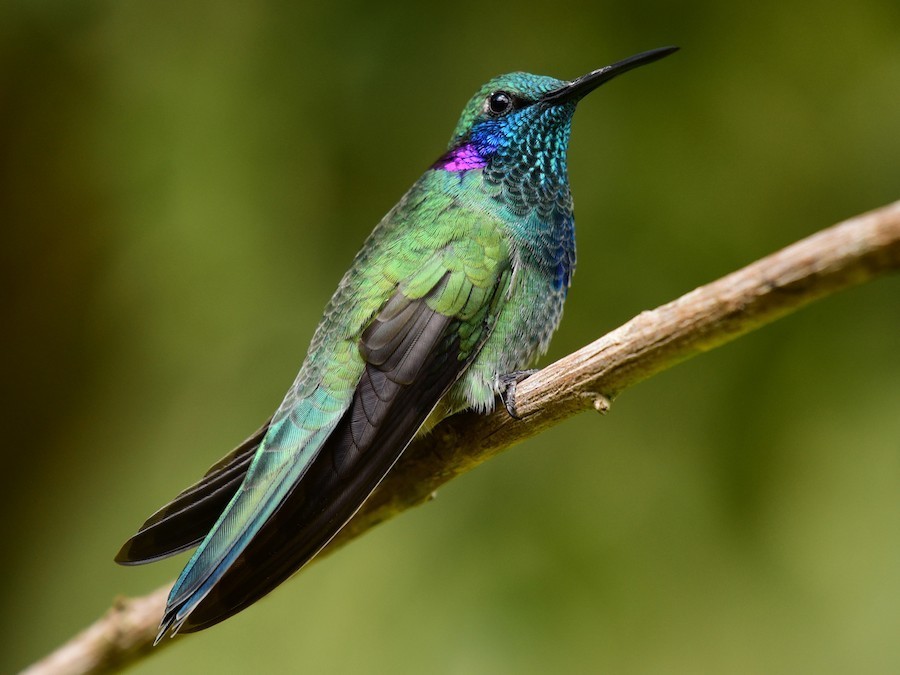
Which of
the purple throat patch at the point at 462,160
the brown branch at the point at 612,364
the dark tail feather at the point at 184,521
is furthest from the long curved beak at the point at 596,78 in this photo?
the dark tail feather at the point at 184,521

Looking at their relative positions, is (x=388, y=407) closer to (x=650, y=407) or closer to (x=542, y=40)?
(x=650, y=407)

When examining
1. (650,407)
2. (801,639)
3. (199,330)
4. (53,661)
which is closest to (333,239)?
(199,330)

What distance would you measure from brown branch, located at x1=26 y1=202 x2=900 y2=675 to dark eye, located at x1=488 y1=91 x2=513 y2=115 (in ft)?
2.93

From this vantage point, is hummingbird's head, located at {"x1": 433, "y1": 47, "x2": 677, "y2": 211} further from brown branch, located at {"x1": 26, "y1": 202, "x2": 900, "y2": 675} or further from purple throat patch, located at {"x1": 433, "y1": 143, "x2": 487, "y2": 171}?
brown branch, located at {"x1": 26, "y1": 202, "x2": 900, "y2": 675}

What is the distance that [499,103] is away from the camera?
2451 mm

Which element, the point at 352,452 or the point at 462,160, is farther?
the point at 462,160

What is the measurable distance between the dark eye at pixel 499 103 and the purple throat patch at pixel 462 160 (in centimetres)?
13

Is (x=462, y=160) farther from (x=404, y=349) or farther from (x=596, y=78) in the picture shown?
(x=404, y=349)

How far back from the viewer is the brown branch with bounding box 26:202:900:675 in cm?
119

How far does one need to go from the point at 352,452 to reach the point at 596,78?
1.17 metres

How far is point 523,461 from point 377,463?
1.45 m

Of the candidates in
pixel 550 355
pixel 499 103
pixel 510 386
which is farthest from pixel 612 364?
pixel 550 355

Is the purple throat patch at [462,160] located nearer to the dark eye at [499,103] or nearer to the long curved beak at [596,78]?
the dark eye at [499,103]

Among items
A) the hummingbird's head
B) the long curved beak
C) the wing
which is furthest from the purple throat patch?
the wing
